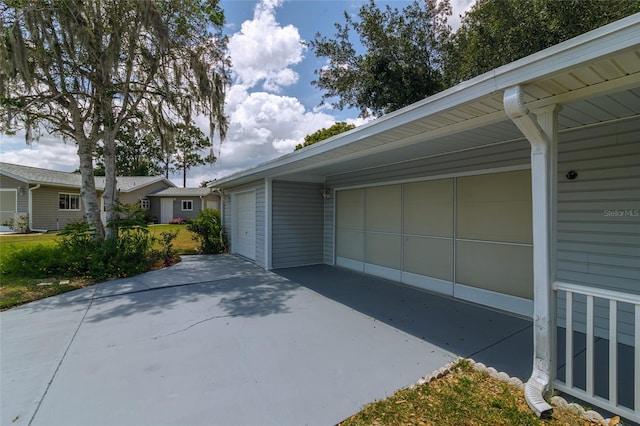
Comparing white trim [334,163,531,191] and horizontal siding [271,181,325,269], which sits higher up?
white trim [334,163,531,191]

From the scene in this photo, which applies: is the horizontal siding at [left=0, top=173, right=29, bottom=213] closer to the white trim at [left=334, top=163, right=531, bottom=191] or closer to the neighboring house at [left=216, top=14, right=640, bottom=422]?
the neighboring house at [left=216, top=14, right=640, bottom=422]

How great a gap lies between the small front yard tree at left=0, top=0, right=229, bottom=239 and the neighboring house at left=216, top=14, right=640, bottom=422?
12.1 ft

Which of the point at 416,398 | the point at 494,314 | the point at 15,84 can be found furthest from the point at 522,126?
the point at 15,84

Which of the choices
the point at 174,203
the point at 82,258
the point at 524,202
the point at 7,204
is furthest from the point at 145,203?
the point at 524,202

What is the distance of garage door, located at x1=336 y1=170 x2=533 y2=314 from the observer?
4.27 m

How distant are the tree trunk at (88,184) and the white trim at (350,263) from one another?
6.06 m

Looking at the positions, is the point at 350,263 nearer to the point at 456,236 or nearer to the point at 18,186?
the point at 456,236

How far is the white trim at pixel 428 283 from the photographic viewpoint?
17.0 ft

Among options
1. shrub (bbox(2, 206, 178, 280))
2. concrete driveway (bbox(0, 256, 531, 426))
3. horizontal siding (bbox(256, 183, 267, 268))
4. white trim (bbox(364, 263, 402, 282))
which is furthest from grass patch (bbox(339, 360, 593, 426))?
shrub (bbox(2, 206, 178, 280))

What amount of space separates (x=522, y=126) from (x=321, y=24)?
10.9 m

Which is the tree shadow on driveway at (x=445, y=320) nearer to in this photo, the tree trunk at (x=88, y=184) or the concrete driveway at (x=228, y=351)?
the concrete driveway at (x=228, y=351)

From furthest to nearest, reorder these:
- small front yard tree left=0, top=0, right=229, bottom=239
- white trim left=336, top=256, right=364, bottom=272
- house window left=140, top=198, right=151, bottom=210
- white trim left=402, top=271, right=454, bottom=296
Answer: house window left=140, top=198, right=151, bottom=210
white trim left=336, top=256, right=364, bottom=272
small front yard tree left=0, top=0, right=229, bottom=239
white trim left=402, top=271, right=454, bottom=296

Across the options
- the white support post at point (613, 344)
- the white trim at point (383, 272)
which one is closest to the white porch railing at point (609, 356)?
the white support post at point (613, 344)

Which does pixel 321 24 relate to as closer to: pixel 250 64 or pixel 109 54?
pixel 250 64
